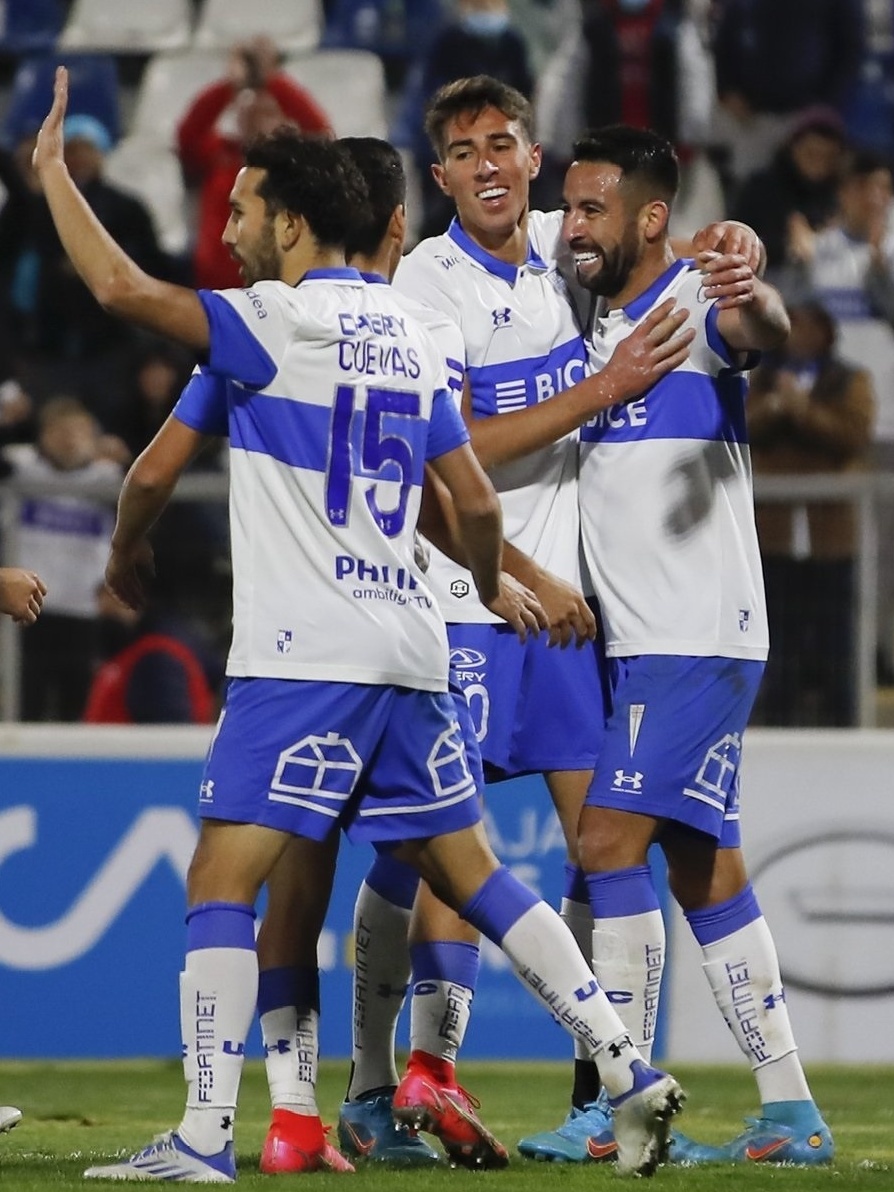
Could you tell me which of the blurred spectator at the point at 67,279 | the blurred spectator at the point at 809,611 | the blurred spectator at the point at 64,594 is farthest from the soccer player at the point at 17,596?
the blurred spectator at the point at 67,279

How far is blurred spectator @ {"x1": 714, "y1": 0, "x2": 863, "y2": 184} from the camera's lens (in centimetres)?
1219

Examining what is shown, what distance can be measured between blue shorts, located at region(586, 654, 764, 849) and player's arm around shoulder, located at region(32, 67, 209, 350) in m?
1.38

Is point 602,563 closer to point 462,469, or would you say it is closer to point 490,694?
point 490,694

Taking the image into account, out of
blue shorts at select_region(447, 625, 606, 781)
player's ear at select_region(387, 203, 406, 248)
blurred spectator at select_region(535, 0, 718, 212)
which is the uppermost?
blurred spectator at select_region(535, 0, 718, 212)

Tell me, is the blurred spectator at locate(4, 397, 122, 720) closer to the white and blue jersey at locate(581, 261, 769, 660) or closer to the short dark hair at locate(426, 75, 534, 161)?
the short dark hair at locate(426, 75, 534, 161)

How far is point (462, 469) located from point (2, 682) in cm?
398

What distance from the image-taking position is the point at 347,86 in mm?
12789

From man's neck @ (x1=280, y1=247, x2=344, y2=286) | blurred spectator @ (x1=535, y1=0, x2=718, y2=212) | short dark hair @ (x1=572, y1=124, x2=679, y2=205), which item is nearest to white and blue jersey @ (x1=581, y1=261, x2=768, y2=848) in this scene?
short dark hair @ (x1=572, y1=124, x2=679, y2=205)

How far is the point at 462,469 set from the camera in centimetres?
443

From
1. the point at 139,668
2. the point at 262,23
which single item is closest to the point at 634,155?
the point at 139,668

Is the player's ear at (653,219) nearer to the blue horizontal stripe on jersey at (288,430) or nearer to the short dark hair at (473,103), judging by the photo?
the short dark hair at (473,103)

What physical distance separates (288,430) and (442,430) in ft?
1.18

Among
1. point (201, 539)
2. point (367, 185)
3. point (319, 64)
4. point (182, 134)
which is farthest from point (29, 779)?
point (319, 64)

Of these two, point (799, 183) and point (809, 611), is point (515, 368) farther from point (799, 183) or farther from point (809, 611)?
point (799, 183)
